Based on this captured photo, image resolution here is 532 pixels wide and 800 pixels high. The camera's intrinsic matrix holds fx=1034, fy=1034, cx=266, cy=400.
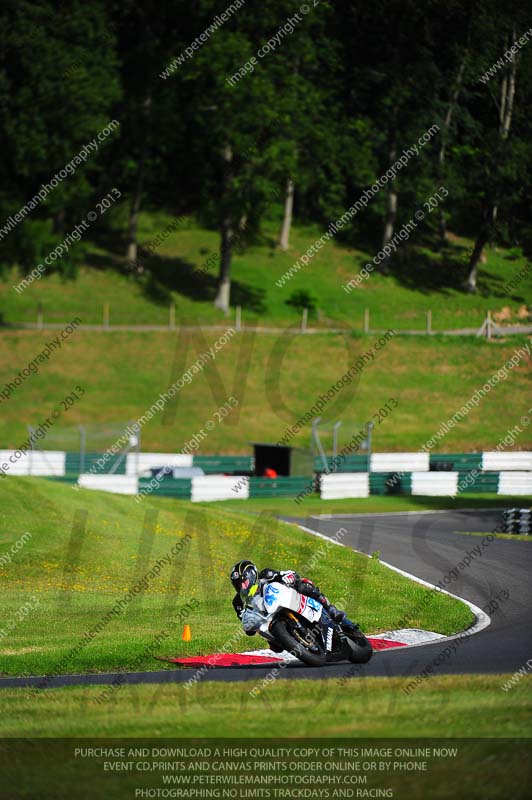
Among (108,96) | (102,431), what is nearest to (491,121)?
(108,96)

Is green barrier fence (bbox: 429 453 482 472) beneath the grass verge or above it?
beneath

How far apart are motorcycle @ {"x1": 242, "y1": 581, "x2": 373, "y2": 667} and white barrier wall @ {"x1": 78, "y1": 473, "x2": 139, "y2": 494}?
20.5 m

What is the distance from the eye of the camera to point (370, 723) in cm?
872

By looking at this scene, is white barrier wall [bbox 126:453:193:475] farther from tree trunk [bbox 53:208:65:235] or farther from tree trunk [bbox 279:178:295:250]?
tree trunk [bbox 279:178:295:250]

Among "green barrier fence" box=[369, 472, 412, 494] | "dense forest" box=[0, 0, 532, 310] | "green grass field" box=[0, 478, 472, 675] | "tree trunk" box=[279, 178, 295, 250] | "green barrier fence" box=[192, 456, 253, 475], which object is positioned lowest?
"green barrier fence" box=[192, 456, 253, 475]

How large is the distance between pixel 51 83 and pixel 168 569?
1819 inches

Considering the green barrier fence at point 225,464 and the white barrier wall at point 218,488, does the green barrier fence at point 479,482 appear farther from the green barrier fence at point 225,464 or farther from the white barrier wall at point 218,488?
the green barrier fence at point 225,464

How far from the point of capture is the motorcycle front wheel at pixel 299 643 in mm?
12087

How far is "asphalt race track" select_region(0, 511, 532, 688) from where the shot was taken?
40.2 ft

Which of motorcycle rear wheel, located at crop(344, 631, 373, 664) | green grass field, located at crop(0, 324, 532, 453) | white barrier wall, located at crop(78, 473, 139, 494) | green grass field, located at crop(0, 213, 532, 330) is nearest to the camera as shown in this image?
motorcycle rear wheel, located at crop(344, 631, 373, 664)

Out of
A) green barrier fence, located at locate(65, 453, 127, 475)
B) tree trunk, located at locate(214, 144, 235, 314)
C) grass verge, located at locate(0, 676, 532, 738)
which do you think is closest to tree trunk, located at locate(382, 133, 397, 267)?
tree trunk, located at locate(214, 144, 235, 314)

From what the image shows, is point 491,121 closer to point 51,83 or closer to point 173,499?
point 51,83

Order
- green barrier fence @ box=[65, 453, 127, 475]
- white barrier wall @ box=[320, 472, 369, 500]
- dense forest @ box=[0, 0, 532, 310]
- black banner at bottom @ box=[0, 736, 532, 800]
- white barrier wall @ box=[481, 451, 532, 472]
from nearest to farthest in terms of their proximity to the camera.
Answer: black banner at bottom @ box=[0, 736, 532, 800], white barrier wall @ box=[320, 472, 369, 500], green barrier fence @ box=[65, 453, 127, 475], white barrier wall @ box=[481, 451, 532, 472], dense forest @ box=[0, 0, 532, 310]

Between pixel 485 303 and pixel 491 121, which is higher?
pixel 491 121
